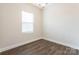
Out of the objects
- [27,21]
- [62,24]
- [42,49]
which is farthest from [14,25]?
[62,24]

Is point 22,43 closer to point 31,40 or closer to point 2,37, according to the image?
point 31,40

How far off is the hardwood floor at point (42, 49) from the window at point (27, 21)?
0.27m

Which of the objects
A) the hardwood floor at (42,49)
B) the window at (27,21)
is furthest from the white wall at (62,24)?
the window at (27,21)

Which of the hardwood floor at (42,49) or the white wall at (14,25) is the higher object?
the white wall at (14,25)

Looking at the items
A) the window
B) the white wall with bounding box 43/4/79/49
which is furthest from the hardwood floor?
the window

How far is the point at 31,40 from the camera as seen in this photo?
1613 mm

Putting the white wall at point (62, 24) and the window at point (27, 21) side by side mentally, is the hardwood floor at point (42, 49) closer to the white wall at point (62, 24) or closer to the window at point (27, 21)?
the white wall at point (62, 24)

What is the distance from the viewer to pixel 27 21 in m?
1.58

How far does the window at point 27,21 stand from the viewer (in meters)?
1.58

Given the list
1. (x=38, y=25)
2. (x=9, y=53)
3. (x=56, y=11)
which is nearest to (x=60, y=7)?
(x=56, y=11)

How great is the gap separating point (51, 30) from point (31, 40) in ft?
1.30

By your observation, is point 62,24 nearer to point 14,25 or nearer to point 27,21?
point 27,21

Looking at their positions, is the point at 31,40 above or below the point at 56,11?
below

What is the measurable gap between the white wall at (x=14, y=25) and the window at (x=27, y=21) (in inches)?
2.2
